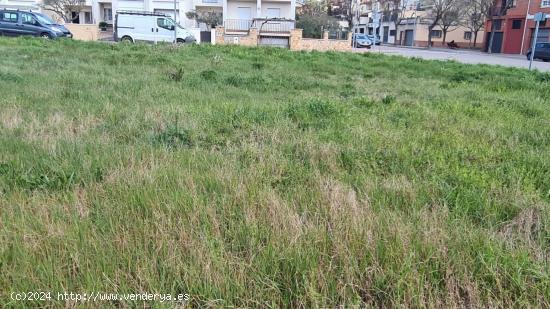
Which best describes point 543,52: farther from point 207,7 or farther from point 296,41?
point 207,7

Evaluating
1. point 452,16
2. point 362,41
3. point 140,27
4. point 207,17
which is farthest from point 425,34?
point 140,27

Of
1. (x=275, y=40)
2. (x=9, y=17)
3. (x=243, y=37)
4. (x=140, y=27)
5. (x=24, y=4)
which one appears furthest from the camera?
(x=24, y=4)

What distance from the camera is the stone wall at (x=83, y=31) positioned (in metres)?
30.0

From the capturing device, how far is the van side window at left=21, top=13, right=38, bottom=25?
78.1 feet

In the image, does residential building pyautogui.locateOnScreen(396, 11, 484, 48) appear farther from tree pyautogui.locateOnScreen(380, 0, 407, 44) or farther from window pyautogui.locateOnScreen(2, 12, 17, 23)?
window pyautogui.locateOnScreen(2, 12, 17, 23)

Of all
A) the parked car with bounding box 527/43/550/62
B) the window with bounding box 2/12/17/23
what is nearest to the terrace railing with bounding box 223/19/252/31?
the window with bounding box 2/12/17/23

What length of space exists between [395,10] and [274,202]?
75517 millimetres

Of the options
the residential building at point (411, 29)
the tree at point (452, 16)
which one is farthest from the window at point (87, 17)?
the tree at point (452, 16)

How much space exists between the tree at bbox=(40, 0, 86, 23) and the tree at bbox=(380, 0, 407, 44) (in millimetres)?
50021

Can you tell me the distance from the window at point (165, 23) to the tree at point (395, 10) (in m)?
53.5

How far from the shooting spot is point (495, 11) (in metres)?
50.5

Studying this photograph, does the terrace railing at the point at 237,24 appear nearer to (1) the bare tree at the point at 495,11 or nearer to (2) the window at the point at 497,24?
(1) the bare tree at the point at 495,11

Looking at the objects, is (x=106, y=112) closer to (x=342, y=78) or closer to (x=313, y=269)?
(x=313, y=269)

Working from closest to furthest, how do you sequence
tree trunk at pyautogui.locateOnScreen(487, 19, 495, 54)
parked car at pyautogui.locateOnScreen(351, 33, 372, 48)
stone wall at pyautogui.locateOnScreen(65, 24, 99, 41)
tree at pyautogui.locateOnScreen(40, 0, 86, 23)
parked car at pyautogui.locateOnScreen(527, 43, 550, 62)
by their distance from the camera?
stone wall at pyautogui.locateOnScreen(65, 24, 99, 41) < parked car at pyautogui.locateOnScreen(527, 43, 550, 62) < tree at pyautogui.locateOnScreen(40, 0, 86, 23) < tree trunk at pyautogui.locateOnScreen(487, 19, 495, 54) < parked car at pyautogui.locateOnScreen(351, 33, 372, 48)
